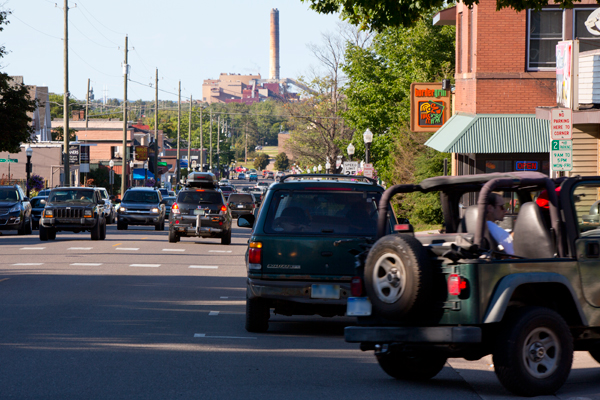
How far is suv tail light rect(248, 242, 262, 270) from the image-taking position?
10000 millimetres

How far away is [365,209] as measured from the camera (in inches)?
412

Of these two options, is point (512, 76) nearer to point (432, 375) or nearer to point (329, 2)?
point (329, 2)

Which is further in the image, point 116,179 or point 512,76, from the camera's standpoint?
point 116,179

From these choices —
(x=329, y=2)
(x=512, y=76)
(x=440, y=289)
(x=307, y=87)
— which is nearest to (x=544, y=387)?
(x=440, y=289)

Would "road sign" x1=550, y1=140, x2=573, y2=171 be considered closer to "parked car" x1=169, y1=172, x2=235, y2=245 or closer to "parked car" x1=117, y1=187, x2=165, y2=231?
"parked car" x1=169, y1=172, x2=235, y2=245

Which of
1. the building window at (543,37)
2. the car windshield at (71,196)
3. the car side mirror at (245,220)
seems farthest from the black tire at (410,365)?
the car windshield at (71,196)

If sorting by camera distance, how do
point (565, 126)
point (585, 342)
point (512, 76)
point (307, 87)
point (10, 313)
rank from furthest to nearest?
point (307, 87) < point (512, 76) < point (565, 126) < point (10, 313) < point (585, 342)

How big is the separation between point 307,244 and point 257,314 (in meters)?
1.24

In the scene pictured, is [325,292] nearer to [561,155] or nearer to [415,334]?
[415,334]

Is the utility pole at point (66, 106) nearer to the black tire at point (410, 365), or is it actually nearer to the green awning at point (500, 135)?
the green awning at point (500, 135)

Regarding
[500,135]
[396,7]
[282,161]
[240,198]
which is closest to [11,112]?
[240,198]

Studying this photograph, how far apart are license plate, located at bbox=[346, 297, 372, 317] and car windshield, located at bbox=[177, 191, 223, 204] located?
20269 millimetres

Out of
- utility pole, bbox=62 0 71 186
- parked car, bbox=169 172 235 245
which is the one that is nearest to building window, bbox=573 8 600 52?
parked car, bbox=169 172 235 245

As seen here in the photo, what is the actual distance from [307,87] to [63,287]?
→ 171ft
